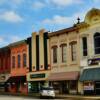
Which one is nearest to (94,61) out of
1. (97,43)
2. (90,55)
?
(90,55)

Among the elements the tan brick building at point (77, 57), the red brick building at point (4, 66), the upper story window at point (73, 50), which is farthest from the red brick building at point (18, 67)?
the upper story window at point (73, 50)

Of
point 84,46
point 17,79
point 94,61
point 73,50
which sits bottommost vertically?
point 17,79

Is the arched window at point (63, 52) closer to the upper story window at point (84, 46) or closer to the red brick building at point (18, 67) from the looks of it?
the upper story window at point (84, 46)

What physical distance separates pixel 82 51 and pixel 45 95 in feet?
27.4

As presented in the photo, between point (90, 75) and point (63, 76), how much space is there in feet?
19.3

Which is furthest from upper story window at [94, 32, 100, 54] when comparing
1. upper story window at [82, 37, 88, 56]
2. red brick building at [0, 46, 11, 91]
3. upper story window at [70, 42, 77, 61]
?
red brick building at [0, 46, 11, 91]

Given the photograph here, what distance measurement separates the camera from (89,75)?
4372 centimetres

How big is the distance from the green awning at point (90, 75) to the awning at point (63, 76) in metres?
1.41

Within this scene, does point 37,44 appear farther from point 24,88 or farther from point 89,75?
point 89,75

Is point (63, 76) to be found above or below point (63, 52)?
below

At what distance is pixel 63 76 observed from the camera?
48406mm

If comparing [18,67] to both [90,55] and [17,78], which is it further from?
[90,55]

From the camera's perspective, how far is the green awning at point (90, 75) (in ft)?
140

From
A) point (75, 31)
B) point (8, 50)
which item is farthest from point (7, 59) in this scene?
point (75, 31)
